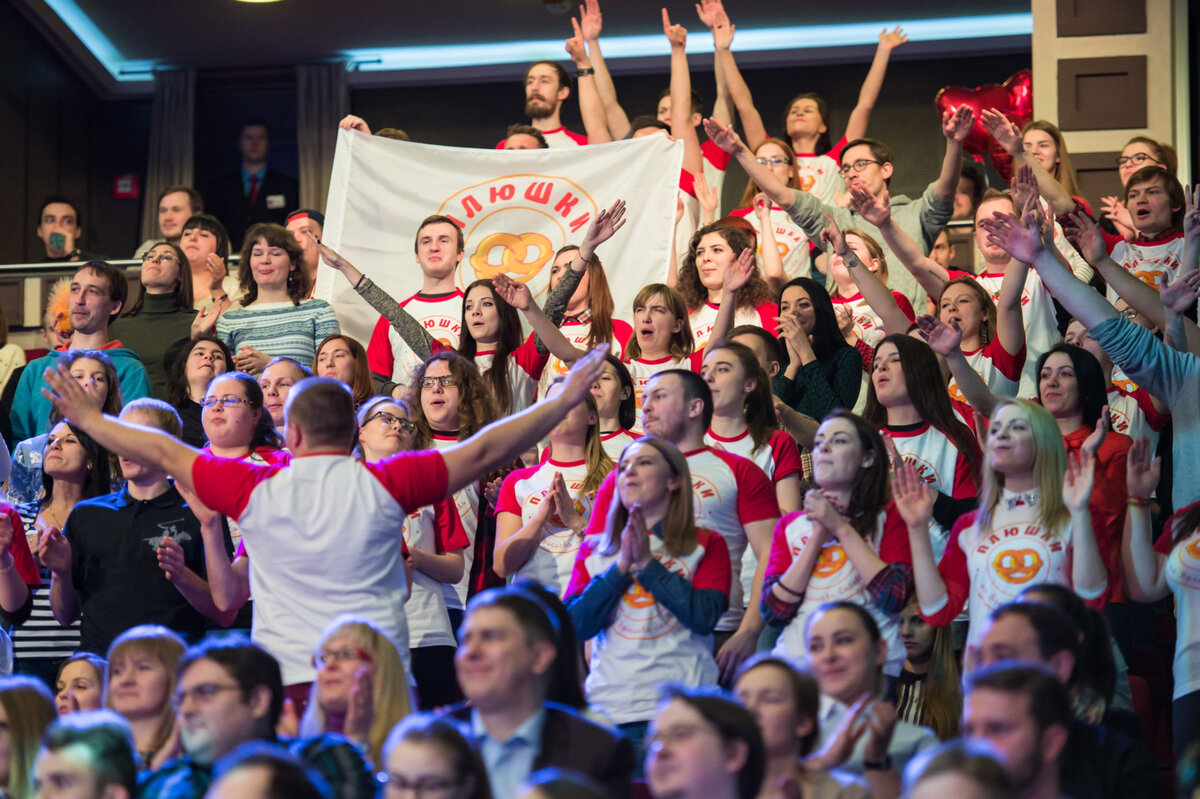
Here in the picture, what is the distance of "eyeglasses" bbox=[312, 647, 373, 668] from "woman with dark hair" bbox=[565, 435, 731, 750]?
2.46 feet

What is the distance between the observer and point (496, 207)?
7.22 metres

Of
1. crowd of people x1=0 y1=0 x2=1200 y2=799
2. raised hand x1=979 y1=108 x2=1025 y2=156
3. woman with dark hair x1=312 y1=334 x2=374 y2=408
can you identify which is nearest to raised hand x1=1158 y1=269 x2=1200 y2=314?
crowd of people x1=0 y1=0 x2=1200 y2=799

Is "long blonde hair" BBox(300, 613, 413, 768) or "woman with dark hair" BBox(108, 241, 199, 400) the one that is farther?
"woman with dark hair" BBox(108, 241, 199, 400)

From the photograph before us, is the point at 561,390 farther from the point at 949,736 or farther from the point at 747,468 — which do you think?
the point at 949,736

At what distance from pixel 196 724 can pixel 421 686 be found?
1432 millimetres

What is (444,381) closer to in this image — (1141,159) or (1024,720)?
(1024,720)

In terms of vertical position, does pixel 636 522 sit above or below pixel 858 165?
below

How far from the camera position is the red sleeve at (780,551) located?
155 inches

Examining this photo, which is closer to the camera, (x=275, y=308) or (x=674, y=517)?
(x=674, y=517)

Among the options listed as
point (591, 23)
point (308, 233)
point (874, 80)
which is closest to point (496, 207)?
point (308, 233)

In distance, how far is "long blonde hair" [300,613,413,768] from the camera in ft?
10.1

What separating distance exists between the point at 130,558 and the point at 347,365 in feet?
4.31

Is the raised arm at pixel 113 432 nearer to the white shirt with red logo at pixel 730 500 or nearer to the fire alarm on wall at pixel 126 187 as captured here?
the white shirt with red logo at pixel 730 500

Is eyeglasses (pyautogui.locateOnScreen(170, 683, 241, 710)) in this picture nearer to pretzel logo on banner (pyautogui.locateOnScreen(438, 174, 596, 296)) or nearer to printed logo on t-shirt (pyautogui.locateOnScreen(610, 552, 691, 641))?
printed logo on t-shirt (pyautogui.locateOnScreen(610, 552, 691, 641))
